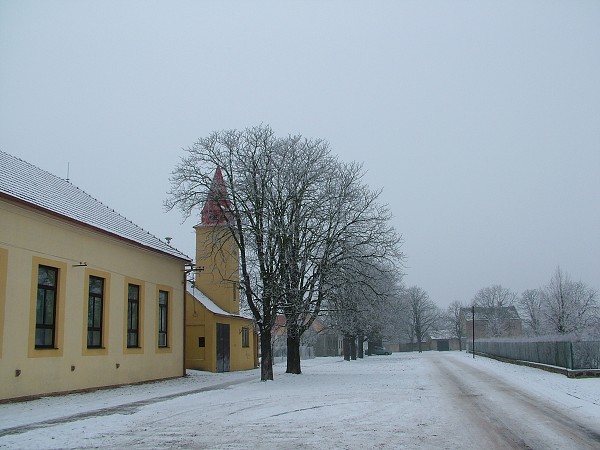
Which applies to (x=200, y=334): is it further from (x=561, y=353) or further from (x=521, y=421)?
(x=521, y=421)

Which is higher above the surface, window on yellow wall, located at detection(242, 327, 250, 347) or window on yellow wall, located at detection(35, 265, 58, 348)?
window on yellow wall, located at detection(35, 265, 58, 348)

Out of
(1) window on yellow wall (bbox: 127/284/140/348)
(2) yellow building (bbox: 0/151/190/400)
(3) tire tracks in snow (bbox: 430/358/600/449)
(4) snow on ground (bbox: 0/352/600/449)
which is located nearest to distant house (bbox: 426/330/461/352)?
(2) yellow building (bbox: 0/151/190/400)

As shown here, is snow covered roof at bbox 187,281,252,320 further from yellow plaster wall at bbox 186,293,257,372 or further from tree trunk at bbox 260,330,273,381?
tree trunk at bbox 260,330,273,381

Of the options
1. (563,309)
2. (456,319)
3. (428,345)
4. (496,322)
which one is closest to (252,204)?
(563,309)

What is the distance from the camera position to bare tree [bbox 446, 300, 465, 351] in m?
128

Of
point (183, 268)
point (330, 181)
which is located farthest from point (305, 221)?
point (183, 268)

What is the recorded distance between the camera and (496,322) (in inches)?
4050

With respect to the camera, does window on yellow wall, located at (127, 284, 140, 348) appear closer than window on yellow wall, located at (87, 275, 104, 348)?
No

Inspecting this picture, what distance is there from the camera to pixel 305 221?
26.6 metres

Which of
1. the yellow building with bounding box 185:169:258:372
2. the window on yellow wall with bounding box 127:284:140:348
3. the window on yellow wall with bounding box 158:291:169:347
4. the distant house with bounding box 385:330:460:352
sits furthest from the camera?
the distant house with bounding box 385:330:460:352

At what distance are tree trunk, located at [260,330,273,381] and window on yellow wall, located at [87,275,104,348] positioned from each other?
6.97 meters

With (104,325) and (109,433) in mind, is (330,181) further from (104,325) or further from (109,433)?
(109,433)

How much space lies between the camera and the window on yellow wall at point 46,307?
19.2 m

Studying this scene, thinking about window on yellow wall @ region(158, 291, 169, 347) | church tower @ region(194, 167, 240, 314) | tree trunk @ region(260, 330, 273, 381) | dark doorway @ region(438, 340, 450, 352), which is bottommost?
dark doorway @ region(438, 340, 450, 352)
